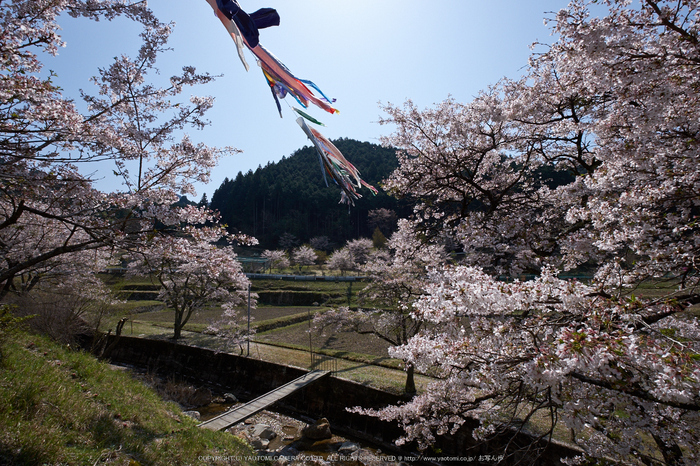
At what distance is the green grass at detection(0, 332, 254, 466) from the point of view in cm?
279

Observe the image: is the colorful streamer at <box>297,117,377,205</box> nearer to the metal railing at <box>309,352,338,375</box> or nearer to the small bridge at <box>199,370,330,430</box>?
the small bridge at <box>199,370,330,430</box>

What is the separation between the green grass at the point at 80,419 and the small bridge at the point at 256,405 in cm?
72

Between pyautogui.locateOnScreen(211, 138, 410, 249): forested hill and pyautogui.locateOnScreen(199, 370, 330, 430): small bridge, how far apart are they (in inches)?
2019

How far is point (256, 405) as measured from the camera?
24.0 feet

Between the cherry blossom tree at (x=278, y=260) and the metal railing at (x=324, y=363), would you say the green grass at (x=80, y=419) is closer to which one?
the metal railing at (x=324, y=363)

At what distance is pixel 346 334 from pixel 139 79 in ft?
43.8

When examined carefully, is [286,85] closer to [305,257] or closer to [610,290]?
[610,290]

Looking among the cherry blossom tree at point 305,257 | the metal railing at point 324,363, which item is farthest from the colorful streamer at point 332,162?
the cherry blossom tree at point 305,257

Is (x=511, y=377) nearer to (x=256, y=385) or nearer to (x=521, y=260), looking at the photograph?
(x=521, y=260)

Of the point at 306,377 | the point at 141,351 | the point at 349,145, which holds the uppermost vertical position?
the point at 349,145

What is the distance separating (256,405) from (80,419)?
170 inches

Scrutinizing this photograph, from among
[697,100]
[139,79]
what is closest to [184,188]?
[139,79]

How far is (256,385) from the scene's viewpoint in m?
10.5

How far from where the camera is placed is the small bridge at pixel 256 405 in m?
6.16
